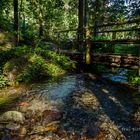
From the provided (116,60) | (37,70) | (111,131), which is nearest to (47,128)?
(111,131)

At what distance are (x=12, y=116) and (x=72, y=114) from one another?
64.5 inches

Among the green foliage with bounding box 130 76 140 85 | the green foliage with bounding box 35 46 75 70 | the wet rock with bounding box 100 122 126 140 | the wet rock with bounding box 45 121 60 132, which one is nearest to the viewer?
the wet rock with bounding box 100 122 126 140

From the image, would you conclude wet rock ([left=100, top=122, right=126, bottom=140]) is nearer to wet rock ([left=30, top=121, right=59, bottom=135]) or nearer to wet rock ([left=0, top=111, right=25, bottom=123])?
wet rock ([left=30, top=121, right=59, bottom=135])

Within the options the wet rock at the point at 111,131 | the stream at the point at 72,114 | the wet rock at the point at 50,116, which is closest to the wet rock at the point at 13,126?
the stream at the point at 72,114

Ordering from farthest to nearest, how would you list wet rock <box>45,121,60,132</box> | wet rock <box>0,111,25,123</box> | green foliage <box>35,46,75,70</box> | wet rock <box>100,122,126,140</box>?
green foliage <box>35,46,75,70</box> < wet rock <box>0,111,25,123</box> < wet rock <box>45,121,60,132</box> < wet rock <box>100,122,126,140</box>

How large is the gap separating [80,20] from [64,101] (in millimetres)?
11094

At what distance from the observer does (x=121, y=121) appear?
745 centimetres

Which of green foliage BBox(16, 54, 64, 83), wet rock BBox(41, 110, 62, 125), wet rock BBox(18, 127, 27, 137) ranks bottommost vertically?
wet rock BBox(18, 127, 27, 137)

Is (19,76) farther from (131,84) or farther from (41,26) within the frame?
(41,26)

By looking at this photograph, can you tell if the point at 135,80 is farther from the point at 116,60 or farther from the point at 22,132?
the point at 22,132

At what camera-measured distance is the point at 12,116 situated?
24.6ft

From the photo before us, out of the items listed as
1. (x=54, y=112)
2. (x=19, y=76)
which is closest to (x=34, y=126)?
(x=54, y=112)

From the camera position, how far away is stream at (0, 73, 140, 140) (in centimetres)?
667

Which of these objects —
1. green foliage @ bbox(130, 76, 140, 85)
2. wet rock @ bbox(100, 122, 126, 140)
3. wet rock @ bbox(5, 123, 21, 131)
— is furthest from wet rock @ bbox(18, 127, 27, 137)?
green foliage @ bbox(130, 76, 140, 85)
